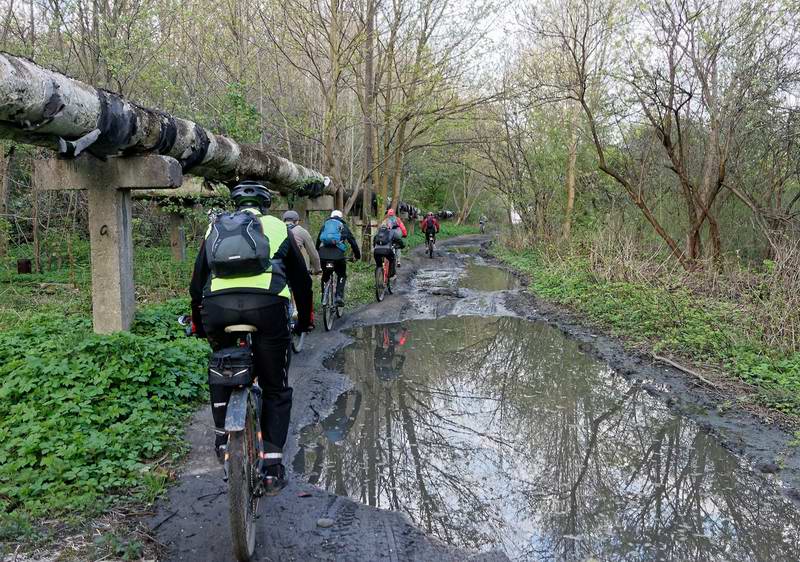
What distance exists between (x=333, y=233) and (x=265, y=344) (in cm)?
635

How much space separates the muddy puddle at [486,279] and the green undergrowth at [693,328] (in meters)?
2.83

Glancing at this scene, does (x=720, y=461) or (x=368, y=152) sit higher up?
(x=368, y=152)

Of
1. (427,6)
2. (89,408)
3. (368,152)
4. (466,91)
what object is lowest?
(89,408)

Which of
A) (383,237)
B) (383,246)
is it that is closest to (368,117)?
(383,237)

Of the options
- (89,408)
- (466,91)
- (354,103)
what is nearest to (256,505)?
(89,408)

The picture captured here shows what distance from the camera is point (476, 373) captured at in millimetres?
7332

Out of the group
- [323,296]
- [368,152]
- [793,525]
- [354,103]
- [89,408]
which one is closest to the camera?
[793,525]

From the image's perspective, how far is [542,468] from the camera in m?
4.61

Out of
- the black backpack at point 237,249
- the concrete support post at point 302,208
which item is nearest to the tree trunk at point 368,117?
the concrete support post at point 302,208

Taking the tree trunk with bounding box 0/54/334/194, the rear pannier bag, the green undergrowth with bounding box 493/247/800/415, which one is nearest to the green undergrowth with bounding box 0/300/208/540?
the rear pannier bag

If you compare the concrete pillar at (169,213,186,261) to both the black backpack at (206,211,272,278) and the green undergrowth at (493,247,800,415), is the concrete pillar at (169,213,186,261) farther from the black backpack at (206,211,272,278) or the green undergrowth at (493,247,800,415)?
the black backpack at (206,211,272,278)

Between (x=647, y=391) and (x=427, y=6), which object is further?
(x=427, y=6)

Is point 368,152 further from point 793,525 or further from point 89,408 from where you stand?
point 793,525

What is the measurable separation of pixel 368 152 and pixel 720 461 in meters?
14.7
